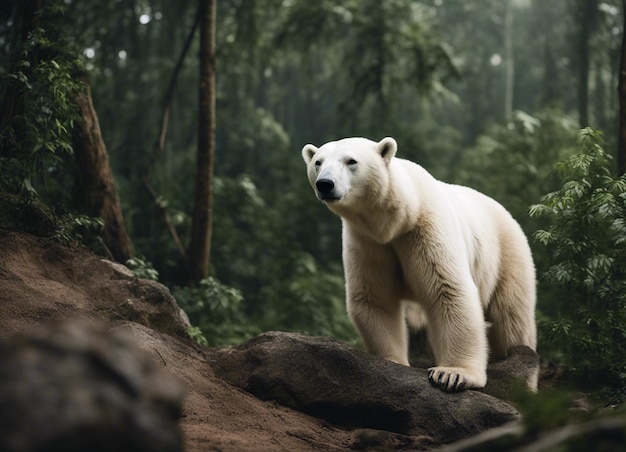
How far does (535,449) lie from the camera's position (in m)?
1.78

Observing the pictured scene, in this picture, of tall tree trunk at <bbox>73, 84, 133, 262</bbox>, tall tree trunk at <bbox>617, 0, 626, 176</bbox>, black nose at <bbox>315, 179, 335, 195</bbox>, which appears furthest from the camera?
tall tree trunk at <bbox>73, 84, 133, 262</bbox>

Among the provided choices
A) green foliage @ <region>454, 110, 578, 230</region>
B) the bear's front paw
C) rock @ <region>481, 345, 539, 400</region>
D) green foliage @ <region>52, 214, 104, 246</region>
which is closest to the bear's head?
the bear's front paw

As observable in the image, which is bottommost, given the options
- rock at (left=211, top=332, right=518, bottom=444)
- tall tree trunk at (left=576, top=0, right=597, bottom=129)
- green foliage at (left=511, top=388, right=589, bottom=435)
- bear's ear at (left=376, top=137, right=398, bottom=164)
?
rock at (left=211, top=332, right=518, bottom=444)

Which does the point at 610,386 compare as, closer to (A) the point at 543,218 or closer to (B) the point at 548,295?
(B) the point at 548,295

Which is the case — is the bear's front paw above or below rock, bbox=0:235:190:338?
above

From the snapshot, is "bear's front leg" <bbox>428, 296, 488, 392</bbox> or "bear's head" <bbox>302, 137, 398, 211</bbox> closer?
"bear's head" <bbox>302, 137, 398, 211</bbox>

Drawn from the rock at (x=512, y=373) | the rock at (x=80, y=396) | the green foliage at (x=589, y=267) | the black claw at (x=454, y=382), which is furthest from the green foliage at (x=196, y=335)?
the rock at (x=80, y=396)

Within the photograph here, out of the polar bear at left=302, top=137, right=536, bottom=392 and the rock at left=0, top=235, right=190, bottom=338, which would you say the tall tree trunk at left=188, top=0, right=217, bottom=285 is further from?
the polar bear at left=302, top=137, right=536, bottom=392

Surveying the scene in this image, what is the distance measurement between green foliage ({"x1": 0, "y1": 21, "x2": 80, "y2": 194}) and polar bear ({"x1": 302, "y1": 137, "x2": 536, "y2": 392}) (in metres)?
2.23

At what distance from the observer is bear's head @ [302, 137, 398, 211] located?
4352 mm

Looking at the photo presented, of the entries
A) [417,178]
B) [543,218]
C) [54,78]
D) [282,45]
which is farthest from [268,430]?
[282,45]

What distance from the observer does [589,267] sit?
5.21 m

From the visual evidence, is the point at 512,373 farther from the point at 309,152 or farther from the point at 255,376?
the point at 309,152

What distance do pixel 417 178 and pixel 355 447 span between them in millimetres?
2181
